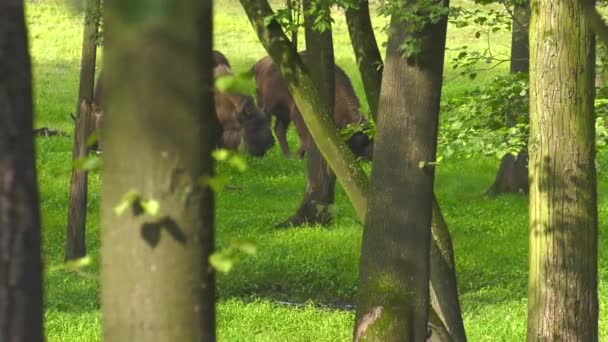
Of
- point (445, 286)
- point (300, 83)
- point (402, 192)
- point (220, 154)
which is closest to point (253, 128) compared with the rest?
point (445, 286)

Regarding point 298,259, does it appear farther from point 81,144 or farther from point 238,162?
point 238,162

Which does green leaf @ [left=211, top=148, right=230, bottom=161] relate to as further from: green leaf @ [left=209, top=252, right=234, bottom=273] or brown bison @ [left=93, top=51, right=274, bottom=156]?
brown bison @ [left=93, top=51, right=274, bottom=156]

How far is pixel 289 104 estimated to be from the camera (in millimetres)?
28594

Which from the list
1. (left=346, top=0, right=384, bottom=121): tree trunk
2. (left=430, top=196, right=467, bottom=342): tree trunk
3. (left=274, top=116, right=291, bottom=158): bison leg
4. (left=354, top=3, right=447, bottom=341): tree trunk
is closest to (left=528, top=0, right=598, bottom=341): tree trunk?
(left=354, top=3, right=447, bottom=341): tree trunk

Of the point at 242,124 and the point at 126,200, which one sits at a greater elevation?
the point at 126,200

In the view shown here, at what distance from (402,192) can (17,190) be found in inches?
231

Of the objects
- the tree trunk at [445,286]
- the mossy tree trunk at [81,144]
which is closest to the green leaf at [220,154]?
the tree trunk at [445,286]

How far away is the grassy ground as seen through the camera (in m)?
13.3

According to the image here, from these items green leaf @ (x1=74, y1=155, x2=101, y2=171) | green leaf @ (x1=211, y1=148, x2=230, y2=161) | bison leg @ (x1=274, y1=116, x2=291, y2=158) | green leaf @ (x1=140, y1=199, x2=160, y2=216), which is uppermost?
green leaf @ (x1=211, y1=148, x2=230, y2=161)

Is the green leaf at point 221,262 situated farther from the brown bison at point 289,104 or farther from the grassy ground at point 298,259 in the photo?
the brown bison at point 289,104

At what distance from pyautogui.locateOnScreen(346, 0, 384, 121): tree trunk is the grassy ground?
2330 millimetres

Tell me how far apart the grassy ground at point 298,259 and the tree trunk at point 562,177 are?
1865mm

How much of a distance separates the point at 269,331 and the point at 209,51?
10.3m

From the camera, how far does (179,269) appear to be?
2928mm
